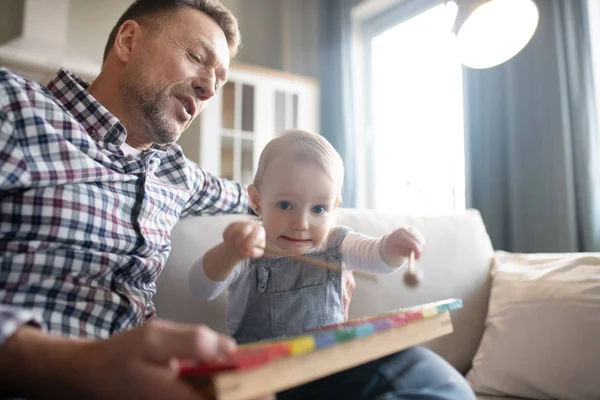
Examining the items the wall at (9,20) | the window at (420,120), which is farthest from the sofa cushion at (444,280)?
the wall at (9,20)

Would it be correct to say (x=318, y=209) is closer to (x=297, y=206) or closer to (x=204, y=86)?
(x=297, y=206)

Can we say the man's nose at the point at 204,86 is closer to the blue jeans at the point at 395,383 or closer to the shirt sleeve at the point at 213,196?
the shirt sleeve at the point at 213,196

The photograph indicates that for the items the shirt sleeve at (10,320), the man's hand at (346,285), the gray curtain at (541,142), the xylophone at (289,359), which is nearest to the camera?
the xylophone at (289,359)

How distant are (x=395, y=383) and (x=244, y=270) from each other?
28cm

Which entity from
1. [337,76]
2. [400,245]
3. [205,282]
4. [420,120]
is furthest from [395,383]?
[337,76]

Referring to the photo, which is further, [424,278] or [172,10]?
[424,278]

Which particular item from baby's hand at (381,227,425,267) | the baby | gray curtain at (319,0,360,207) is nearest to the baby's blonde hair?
the baby

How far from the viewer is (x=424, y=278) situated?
3.59ft

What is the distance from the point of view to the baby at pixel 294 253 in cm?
66

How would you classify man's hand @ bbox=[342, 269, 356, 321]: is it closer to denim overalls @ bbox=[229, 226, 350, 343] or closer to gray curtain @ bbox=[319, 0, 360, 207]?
denim overalls @ bbox=[229, 226, 350, 343]

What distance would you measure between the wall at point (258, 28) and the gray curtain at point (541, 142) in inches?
51.7

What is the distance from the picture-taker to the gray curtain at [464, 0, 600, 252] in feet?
5.17

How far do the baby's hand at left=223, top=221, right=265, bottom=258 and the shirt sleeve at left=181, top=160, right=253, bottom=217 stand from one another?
0.43 metres

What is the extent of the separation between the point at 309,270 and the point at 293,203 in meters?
0.12
